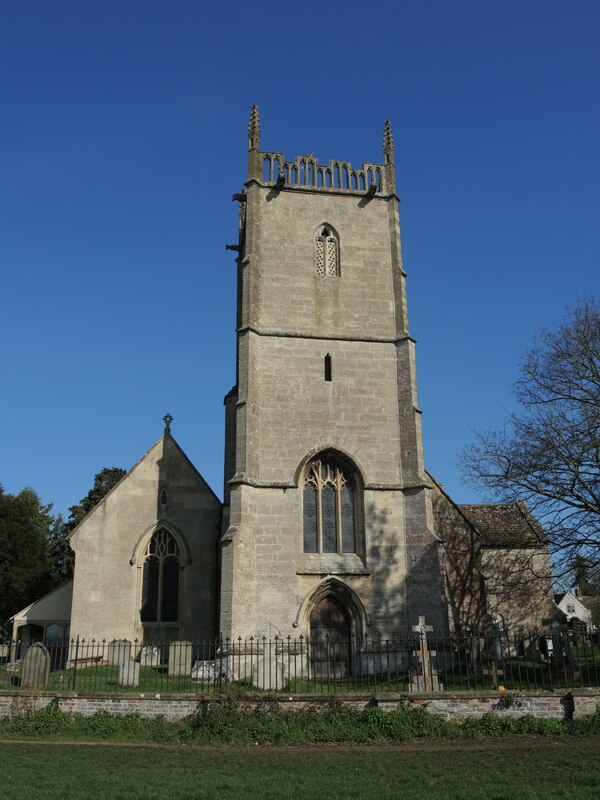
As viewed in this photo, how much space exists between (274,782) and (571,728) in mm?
6188

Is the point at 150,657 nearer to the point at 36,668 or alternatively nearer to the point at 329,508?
the point at 36,668

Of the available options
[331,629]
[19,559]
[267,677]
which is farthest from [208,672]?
[19,559]

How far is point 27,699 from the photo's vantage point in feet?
48.9

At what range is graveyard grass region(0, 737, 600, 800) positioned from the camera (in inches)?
356

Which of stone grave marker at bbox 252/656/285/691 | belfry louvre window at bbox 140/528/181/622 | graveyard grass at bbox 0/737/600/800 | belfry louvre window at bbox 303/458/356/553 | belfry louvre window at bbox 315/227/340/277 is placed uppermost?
belfry louvre window at bbox 315/227/340/277

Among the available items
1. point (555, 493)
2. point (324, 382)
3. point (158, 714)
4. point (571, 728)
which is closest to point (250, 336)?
point (324, 382)

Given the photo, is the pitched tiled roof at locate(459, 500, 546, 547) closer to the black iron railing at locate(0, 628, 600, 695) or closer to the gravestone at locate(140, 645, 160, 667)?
the black iron railing at locate(0, 628, 600, 695)

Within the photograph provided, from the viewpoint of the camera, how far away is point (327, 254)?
2550 centimetres

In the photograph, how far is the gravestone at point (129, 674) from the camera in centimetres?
1669

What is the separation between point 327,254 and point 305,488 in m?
8.40

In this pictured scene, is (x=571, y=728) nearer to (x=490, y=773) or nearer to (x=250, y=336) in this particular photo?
(x=490, y=773)

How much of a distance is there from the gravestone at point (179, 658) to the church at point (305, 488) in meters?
1.67

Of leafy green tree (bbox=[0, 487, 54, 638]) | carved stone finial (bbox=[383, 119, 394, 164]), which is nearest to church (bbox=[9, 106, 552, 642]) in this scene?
carved stone finial (bbox=[383, 119, 394, 164])

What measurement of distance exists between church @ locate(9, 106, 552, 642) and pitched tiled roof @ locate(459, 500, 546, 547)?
4.20m
